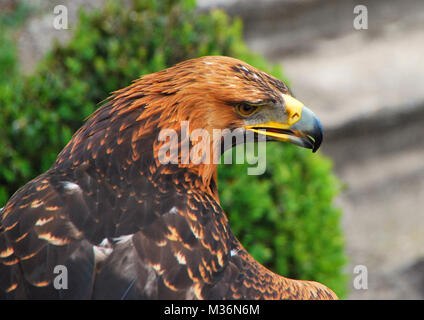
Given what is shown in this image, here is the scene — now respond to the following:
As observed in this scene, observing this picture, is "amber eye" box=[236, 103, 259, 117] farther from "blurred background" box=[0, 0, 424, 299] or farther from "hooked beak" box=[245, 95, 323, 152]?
"blurred background" box=[0, 0, 424, 299]

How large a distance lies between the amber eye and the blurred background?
3.15 meters

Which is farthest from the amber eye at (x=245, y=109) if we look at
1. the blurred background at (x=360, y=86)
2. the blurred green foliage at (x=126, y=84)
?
the blurred background at (x=360, y=86)

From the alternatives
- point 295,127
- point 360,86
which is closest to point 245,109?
point 295,127

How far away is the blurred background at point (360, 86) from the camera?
555cm

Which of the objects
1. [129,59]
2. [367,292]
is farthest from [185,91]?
[367,292]

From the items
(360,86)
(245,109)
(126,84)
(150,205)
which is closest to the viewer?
(150,205)

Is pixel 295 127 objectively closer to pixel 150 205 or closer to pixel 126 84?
pixel 150 205

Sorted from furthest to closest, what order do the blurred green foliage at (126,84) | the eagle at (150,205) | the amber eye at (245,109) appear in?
the blurred green foliage at (126,84) → the amber eye at (245,109) → the eagle at (150,205)

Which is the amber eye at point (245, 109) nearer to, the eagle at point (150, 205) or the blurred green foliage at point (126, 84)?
the eagle at point (150, 205)

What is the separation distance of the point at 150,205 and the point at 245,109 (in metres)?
0.52

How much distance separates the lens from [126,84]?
324 centimetres

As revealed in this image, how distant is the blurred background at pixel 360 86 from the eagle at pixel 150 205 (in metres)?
3.20

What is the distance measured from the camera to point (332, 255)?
3551mm

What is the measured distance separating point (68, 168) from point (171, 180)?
390 mm
